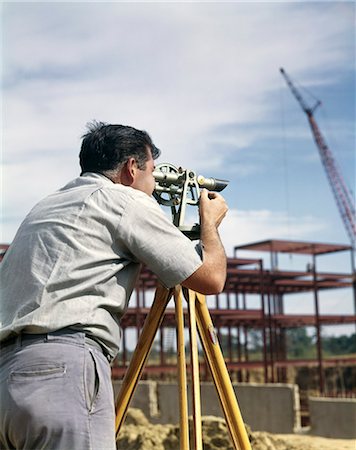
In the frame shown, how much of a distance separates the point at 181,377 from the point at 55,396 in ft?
3.19

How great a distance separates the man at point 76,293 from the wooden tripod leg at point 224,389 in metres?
0.59

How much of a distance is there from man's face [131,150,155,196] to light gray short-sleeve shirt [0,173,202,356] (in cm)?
16

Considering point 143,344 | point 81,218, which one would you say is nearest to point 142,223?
point 81,218

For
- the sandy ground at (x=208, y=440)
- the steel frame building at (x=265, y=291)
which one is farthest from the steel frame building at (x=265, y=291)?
the sandy ground at (x=208, y=440)

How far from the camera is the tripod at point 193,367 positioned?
8.51 ft

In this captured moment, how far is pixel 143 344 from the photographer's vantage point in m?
2.73

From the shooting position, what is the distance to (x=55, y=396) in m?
1.79

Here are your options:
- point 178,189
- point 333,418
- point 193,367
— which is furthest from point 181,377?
point 333,418

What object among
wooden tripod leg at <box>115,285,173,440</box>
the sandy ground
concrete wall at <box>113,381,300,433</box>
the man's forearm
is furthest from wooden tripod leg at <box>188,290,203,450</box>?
concrete wall at <box>113,381,300,433</box>

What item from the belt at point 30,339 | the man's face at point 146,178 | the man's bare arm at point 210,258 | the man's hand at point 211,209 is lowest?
the belt at point 30,339

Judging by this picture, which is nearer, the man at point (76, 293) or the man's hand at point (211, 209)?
the man at point (76, 293)

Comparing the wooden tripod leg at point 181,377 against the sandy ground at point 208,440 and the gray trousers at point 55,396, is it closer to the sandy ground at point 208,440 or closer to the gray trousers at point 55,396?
the gray trousers at point 55,396

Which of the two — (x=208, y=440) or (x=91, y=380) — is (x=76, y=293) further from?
(x=208, y=440)

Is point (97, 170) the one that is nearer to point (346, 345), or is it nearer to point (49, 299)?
point (49, 299)
